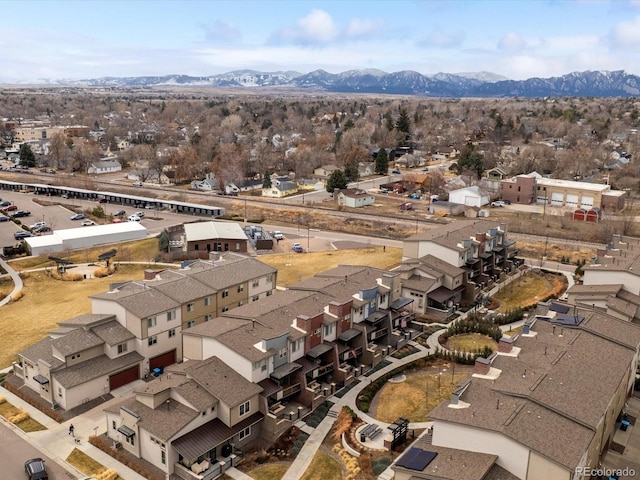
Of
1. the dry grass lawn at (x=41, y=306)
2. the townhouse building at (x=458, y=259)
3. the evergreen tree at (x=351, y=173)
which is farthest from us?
the evergreen tree at (x=351, y=173)

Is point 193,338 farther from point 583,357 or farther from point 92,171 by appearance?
point 92,171

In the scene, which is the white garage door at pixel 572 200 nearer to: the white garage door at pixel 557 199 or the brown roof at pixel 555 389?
the white garage door at pixel 557 199

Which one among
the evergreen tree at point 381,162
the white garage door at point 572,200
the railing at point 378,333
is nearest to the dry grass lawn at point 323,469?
the railing at point 378,333

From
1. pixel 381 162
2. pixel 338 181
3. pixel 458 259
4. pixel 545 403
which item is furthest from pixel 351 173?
pixel 545 403

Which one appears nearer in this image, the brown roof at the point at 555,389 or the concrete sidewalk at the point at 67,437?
the brown roof at the point at 555,389

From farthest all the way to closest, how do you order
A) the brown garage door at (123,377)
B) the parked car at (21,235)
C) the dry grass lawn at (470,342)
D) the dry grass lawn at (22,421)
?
the parked car at (21,235) < the dry grass lawn at (470,342) < the brown garage door at (123,377) < the dry grass lawn at (22,421)

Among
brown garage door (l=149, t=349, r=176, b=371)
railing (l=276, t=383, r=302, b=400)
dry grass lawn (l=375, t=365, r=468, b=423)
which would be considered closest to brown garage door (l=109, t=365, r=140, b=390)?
brown garage door (l=149, t=349, r=176, b=371)
